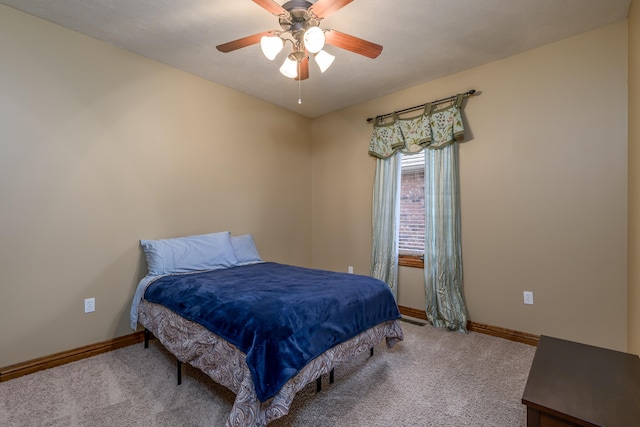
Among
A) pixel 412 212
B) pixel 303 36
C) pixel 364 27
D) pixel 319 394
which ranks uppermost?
pixel 364 27

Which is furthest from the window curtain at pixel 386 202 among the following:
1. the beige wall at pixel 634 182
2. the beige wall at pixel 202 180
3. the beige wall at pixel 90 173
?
the beige wall at pixel 634 182

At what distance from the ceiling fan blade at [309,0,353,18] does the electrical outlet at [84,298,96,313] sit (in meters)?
2.75

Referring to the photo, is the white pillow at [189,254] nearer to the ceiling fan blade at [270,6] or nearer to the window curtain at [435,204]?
the window curtain at [435,204]

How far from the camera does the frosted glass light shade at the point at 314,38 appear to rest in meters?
1.73

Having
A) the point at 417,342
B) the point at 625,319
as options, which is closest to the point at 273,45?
the point at 417,342

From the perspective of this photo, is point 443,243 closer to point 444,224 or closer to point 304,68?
point 444,224

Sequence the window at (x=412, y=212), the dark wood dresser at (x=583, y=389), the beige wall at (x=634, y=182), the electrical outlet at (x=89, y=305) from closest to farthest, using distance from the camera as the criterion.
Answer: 1. the dark wood dresser at (x=583, y=389)
2. the beige wall at (x=634, y=182)
3. the electrical outlet at (x=89, y=305)
4. the window at (x=412, y=212)

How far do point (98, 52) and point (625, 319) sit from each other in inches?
184

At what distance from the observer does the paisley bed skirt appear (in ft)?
4.58

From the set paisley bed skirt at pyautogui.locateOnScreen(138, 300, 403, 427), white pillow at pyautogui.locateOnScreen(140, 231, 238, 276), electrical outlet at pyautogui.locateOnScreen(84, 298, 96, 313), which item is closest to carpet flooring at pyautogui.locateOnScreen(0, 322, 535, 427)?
paisley bed skirt at pyautogui.locateOnScreen(138, 300, 403, 427)

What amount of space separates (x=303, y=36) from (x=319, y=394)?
2297 mm

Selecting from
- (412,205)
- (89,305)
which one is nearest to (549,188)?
(412,205)

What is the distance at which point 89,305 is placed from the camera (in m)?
2.46

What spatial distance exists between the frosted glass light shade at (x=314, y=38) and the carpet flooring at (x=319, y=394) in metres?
2.15
